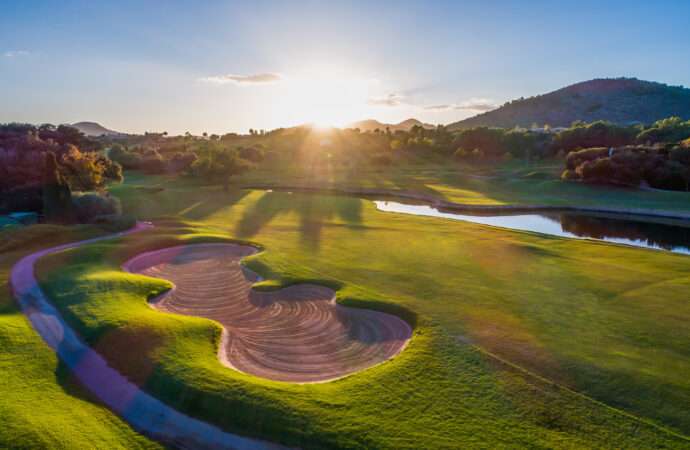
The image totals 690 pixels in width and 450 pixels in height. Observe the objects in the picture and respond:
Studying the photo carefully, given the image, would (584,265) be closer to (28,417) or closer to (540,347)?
(540,347)

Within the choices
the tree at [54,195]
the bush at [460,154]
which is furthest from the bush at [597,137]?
the tree at [54,195]

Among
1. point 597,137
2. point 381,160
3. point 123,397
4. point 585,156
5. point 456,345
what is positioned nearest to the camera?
point 123,397

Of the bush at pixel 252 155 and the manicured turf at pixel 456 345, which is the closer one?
the manicured turf at pixel 456 345

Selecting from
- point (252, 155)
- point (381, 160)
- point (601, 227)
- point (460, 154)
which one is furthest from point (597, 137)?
point (252, 155)

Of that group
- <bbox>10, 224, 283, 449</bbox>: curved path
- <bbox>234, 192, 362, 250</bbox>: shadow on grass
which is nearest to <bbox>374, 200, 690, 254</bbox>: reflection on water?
<bbox>234, 192, 362, 250</bbox>: shadow on grass

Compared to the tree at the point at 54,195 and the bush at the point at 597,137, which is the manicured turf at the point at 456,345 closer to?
the tree at the point at 54,195

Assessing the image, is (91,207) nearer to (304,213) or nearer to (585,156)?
(304,213)
